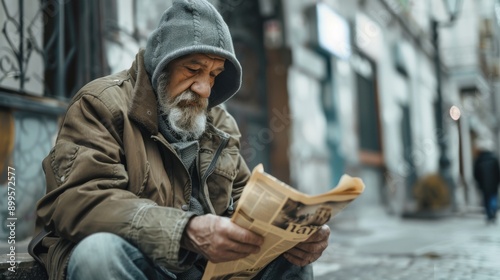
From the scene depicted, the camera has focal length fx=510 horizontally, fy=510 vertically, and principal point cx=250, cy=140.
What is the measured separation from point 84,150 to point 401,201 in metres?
11.6

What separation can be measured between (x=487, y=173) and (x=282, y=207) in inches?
393

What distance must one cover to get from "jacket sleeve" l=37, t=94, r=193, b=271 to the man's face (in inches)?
10.3

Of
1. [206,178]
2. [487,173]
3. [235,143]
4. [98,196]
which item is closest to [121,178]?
[98,196]

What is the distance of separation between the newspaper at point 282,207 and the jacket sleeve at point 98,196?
7.1 inches

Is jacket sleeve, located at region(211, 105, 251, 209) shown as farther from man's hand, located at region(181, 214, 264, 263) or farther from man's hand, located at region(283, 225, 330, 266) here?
man's hand, located at region(181, 214, 264, 263)

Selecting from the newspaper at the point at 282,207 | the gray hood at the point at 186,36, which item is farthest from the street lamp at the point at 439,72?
the newspaper at the point at 282,207

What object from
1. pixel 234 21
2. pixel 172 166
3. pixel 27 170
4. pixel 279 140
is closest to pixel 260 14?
pixel 234 21

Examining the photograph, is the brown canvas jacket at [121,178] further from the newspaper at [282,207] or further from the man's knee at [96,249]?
the newspaper at [282,207]

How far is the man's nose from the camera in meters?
1.92

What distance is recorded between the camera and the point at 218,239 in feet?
4.65

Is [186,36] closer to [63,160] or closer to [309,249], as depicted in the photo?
[63,160]

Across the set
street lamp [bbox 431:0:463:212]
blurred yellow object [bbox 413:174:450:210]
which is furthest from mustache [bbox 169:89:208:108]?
blurred yellow object [bbox 413:174:450:210]

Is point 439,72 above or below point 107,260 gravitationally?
above

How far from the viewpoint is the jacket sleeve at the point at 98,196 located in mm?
1450
